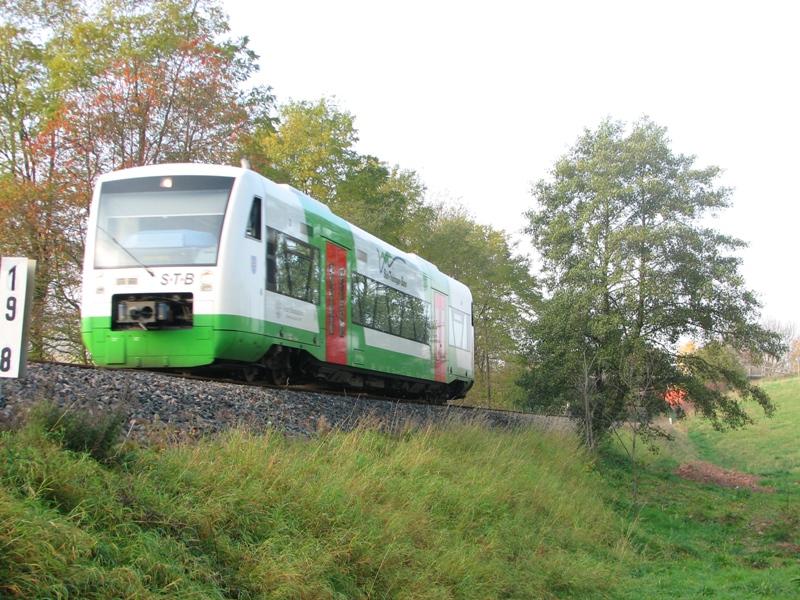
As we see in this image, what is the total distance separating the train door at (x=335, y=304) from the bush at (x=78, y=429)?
24.3 ft

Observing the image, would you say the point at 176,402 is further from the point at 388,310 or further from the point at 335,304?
the point at 388,310

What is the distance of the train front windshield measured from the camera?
36.2ft

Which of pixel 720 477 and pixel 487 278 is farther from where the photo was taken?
pixel 487 278

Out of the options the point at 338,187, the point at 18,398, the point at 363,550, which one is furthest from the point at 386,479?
the point at 338,187

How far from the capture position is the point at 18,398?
7266 mm

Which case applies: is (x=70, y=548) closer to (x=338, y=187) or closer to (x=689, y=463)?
(x=338, y=187)

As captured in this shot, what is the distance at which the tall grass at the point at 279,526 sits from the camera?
448 cm

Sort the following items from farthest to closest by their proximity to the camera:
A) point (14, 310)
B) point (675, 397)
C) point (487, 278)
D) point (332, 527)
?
point (487, 278) → point (675, 397) → point (332, 527) → point (14, 310)

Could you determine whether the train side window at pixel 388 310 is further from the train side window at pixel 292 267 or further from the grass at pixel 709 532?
the grass at pixel 709 532

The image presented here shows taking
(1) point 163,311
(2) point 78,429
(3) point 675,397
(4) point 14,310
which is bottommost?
(2) point 78,429

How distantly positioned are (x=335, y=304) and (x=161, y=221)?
3.46 metres

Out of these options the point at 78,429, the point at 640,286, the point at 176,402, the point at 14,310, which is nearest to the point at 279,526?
the point at 78,429

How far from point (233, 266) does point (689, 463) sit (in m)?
24.3

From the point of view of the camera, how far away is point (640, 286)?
25078mm
